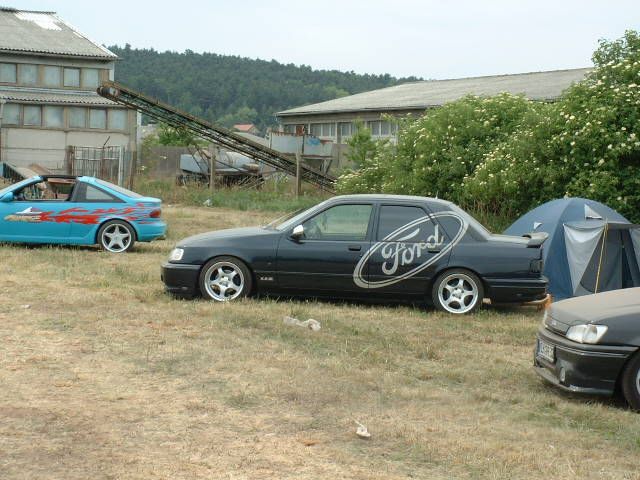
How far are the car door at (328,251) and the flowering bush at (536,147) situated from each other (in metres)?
8.08

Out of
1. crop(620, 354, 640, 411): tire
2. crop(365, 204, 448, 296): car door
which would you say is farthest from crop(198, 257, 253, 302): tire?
crop(620, 354, 640, 411): tire

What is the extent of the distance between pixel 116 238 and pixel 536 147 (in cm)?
901

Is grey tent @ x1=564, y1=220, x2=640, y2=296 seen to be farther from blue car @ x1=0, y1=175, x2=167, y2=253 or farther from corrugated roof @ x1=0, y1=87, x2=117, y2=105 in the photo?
corrugated roof @ x1=0, y1=87, x2=117, y2=105

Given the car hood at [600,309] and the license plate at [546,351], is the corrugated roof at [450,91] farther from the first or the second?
the license plate at [546,351]

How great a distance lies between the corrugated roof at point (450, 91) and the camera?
143 feet

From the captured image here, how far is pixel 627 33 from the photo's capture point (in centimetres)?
2075

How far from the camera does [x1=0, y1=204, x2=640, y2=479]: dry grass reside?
20.6ft

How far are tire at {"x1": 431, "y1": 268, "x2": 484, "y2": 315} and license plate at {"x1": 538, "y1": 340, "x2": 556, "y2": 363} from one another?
3768mm

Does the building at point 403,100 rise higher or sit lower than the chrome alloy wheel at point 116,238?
higher

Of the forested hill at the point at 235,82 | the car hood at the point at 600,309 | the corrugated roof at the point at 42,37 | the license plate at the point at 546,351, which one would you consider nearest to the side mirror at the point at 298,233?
the car hood at the point at 600,309

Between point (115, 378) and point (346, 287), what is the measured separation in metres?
4.72

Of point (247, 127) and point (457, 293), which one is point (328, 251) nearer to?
point (457, 293)

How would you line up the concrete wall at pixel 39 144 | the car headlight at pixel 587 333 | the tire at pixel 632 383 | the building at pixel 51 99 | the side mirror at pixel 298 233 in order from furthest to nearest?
the building at pixel 51 99, the concrete wall at pixel 39 144, the side mirror at pixel 298 233, the car headlight at pixel 587 333, the tire at pixel 632 383

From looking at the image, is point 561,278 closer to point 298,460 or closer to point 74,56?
point 298,460
